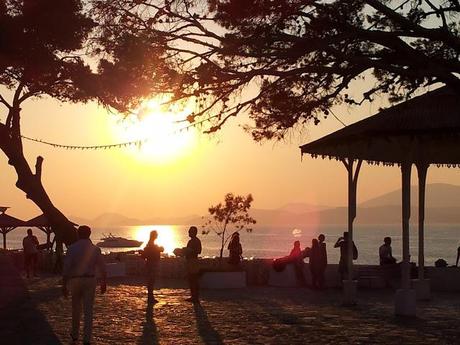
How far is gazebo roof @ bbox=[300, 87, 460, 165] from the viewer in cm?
1684

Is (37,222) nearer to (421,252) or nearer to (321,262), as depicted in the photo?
(321,262)

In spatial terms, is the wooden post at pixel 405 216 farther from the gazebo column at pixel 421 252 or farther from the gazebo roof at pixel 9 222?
the gazebo roof at pixel 9 222

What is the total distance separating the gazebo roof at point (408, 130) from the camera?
55.3ft

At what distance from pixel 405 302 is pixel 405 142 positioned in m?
3.21

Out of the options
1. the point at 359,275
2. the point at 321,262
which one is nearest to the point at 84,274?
the point at 321,262

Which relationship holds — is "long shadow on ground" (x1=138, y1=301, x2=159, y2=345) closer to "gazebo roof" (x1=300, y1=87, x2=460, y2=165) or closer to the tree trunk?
"gazebo roof" (x1=300, y1=87, x2=460, y2=165)

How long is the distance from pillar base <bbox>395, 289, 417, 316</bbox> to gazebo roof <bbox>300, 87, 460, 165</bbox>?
2.67 m

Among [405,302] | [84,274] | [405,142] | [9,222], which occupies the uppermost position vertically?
[405,142]

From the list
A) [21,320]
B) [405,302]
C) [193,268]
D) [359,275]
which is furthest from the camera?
[359,275]

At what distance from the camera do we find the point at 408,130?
664 inches

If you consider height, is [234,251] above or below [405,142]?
below

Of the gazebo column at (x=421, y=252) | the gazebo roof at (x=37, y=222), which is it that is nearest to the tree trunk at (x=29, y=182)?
the gazebo roof at (x=37, y=222)

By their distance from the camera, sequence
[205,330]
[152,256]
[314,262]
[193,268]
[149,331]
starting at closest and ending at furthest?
[149,331], [205,330], [193,268], [152,256], [314,262]

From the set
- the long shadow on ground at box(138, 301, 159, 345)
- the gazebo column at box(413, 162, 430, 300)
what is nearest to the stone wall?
the gazebo column at box(413, 162, 430, 300)
